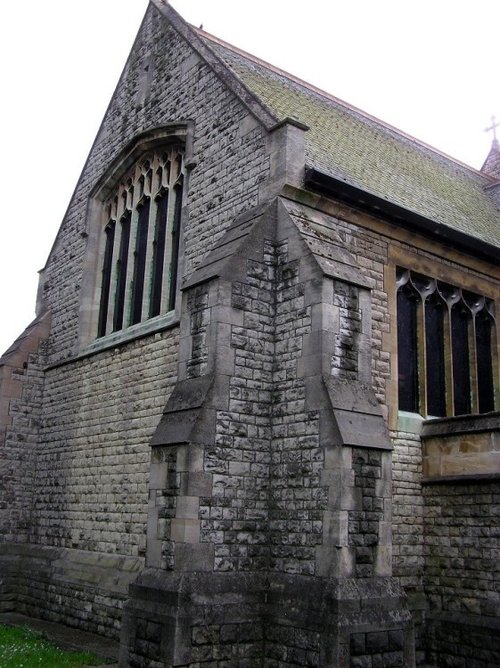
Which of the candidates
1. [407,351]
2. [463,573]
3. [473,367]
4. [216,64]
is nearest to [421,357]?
[407,351]

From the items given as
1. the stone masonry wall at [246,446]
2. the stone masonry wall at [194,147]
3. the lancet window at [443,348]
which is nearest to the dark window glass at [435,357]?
the lancet window at [443,348]

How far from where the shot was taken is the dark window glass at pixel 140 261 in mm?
15266

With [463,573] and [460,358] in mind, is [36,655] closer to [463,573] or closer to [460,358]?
[463,573]

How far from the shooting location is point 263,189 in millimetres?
12094

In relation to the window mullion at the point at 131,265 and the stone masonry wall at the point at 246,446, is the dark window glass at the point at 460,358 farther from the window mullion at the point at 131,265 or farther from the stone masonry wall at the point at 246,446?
the window mullion at the point at 131,265

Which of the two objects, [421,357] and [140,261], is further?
[140,261]

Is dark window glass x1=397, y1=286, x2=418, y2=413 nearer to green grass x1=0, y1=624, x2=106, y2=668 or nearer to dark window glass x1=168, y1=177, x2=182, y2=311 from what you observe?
dark window glass x1=168, y1=177, x2=182, y2=311

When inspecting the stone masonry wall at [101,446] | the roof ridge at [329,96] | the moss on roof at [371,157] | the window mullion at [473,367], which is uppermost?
the roof ridge at [329,96]

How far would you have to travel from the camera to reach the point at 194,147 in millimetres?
14336

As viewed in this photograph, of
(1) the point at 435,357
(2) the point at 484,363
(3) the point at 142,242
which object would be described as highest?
(3) the point at 142,242

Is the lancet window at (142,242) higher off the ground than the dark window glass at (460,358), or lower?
higher

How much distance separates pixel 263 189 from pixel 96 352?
5.63 m

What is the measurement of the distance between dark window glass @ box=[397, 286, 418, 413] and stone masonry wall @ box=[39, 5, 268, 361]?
3.56 meters

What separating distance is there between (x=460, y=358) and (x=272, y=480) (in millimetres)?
5683
